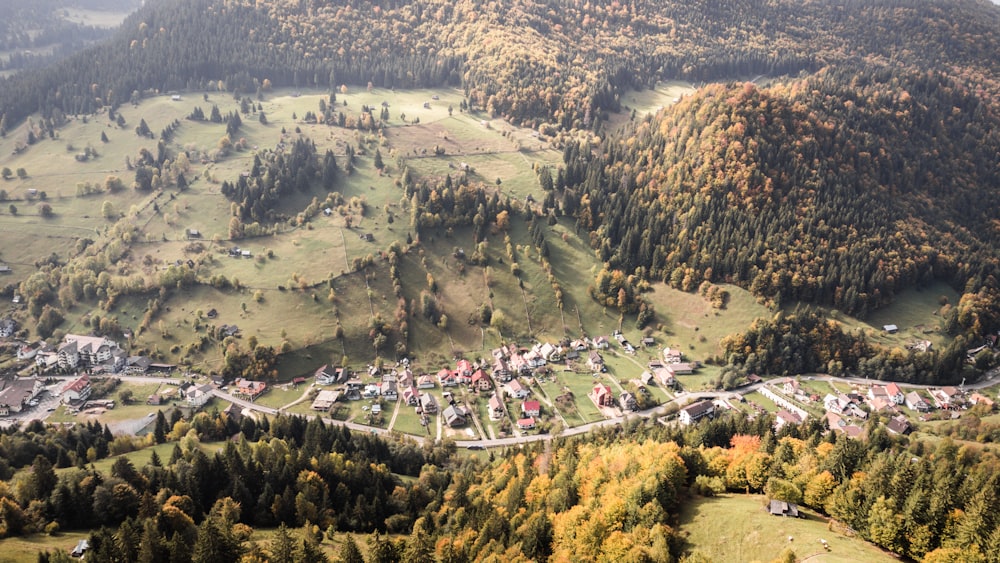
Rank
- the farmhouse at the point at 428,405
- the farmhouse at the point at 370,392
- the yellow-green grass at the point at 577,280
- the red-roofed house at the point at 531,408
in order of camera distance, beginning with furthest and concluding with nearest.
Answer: the yellow-green grass at the point at 577,280
the farmhouse at the point at 370,392
the farmhouse at the point at 428,405
the red-roofed house at the point at 531,408

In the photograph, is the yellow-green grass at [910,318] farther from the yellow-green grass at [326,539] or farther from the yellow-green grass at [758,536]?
the yellow-green grass at [326,539]

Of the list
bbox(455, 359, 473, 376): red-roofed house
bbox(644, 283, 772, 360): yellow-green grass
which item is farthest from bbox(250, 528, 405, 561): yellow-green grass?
bbox(644, 283, 772, 360): yellow-green grass

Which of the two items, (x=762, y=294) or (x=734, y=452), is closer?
(x=734, y=452)

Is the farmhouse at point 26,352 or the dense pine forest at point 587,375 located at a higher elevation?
the dense pine forest at point 587,375

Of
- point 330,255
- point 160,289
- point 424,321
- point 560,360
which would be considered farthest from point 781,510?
point 160,289

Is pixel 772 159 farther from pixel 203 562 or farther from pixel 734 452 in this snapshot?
pixel 203 562

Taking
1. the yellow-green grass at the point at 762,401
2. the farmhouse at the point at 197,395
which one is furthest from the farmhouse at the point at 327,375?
the yellow-green grass at the point at 762,401
